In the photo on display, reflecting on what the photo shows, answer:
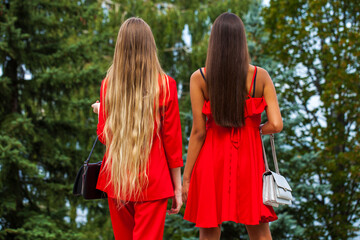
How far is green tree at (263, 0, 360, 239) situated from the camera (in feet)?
24.9

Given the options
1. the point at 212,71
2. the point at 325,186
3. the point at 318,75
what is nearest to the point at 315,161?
the point at 325,186

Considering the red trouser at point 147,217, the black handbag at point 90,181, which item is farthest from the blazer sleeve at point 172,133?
the black handbag at point 90,181

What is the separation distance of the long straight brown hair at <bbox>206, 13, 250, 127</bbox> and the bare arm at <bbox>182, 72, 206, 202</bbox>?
0.35 feet

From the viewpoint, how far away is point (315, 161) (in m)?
7.82

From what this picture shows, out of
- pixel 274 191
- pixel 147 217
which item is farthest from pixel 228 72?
pixel 147 217

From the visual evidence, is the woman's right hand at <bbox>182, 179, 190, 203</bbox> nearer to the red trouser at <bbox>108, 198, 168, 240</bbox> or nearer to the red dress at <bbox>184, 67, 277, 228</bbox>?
the red dress at <bbox>184, 67, 277, 228</bbox>

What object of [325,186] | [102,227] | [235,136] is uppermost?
[235,136]

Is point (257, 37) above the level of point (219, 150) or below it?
above

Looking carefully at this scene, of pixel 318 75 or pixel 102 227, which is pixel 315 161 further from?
pixel 102 227

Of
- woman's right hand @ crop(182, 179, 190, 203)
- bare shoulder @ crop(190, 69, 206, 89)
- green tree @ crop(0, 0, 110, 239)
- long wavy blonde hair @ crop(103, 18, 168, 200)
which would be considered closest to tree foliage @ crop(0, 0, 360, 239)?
green tree @ crop(0, 0, 110, 239)

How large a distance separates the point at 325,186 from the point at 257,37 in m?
2.98

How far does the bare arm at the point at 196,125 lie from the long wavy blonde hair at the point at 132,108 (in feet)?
1.27

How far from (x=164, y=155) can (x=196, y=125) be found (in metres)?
0.44

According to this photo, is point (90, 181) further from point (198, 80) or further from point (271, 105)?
point (271, 105)
